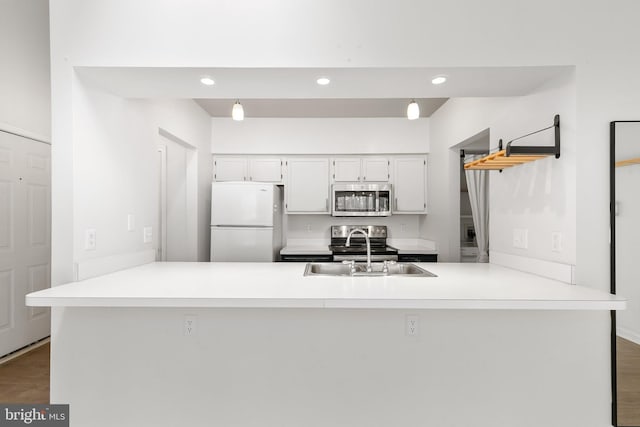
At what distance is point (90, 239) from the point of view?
2.02m

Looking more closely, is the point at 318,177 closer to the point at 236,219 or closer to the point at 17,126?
the point at 236,219

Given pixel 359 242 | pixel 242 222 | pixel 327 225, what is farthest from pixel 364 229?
pixel 242 222

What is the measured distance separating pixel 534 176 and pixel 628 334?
3.18 ft

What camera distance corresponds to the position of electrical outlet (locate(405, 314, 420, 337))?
1.92m

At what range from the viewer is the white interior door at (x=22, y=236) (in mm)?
3035

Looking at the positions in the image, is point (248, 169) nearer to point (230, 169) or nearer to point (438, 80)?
point (230, 169)

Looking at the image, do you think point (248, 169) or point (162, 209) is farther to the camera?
point (248, 169)

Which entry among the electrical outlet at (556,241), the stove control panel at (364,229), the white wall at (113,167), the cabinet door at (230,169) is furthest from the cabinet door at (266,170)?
the electrical outlet at (556,241)

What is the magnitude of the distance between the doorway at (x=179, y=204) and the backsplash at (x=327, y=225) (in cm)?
138

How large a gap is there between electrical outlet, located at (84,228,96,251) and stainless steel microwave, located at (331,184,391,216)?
278 cm

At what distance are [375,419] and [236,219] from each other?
2647mm

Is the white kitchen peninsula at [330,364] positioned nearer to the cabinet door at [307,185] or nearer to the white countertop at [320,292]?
the white countertop at [320,292]

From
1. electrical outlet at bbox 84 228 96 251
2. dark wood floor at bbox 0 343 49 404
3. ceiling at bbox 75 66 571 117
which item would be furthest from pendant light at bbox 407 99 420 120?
dark wood floor at bbox 0 343 49 404

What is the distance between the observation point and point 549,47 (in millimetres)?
1827
